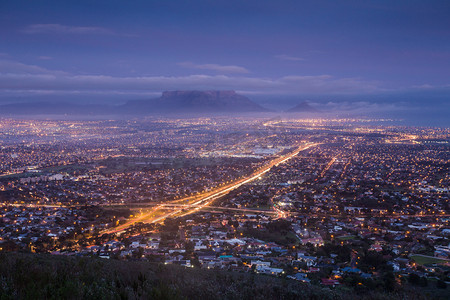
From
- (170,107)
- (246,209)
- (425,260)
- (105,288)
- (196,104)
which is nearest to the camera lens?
(105,288)

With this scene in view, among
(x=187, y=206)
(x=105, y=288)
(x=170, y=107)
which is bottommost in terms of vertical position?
(x=187, y=206)

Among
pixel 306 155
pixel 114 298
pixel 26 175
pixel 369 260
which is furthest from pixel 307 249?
pixel 306 155

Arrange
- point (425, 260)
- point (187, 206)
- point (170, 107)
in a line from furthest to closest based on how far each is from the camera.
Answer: point (170, 107), point (187, 206), point (425, 260)

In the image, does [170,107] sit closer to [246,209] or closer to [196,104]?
[196,104]

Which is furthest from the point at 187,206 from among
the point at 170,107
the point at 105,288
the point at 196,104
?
the point at 170,107

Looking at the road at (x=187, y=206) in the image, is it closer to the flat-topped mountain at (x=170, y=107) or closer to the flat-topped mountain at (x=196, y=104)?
the flat-topped mountain at (x=170, y=107)

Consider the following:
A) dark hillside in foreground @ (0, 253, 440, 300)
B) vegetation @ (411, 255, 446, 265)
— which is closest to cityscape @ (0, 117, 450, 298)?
vegetation @ (411, 255, 446, 265)

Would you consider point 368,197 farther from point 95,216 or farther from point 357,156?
point 357,156

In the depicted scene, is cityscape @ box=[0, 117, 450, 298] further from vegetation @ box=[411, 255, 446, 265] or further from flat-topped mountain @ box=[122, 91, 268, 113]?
flat-topped mountain @ box=[122, 91, 268, 113]
